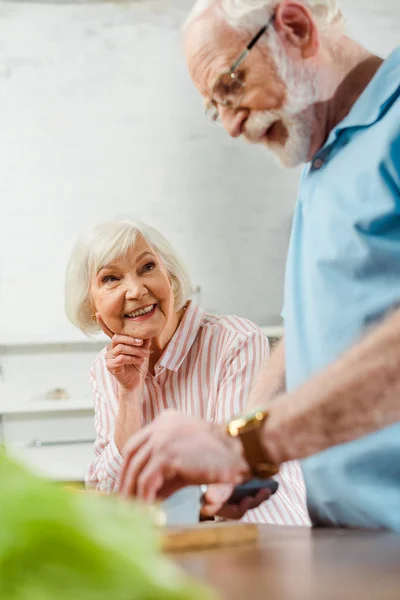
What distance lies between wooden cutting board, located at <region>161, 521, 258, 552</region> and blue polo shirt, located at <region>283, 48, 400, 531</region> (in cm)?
23

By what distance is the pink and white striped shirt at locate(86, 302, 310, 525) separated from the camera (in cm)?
189

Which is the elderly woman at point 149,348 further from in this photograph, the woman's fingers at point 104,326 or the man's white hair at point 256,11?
the man's white hair at point 256,11

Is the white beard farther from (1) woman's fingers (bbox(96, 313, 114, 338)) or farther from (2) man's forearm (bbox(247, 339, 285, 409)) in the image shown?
(1) woman's fingers (bbox(96, 313, 114, 338))

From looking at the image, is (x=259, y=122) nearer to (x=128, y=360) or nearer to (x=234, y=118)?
(x=234, y=118)

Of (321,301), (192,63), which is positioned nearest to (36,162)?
(192,63)

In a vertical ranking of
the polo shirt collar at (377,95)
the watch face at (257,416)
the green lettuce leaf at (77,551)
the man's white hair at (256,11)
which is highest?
the green lettuce leaf at (77,551)

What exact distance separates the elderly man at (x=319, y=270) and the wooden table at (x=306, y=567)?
10 cm

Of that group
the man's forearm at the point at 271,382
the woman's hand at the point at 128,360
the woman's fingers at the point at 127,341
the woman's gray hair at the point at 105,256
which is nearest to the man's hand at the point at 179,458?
the man's forearm at the point at 271,382

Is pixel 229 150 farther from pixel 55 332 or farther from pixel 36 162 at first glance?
pixel 55 332

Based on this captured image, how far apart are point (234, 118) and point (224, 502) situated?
0.62 metres

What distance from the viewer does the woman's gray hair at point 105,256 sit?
224 centimetres

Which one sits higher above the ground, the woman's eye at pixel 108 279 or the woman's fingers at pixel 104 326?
the woman's eye at pixel 108 279

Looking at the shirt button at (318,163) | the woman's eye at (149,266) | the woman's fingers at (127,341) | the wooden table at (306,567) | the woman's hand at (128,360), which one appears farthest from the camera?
the woman's eye at (149,266)

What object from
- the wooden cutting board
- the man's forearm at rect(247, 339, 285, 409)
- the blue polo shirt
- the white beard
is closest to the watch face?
the wooden cutting board
